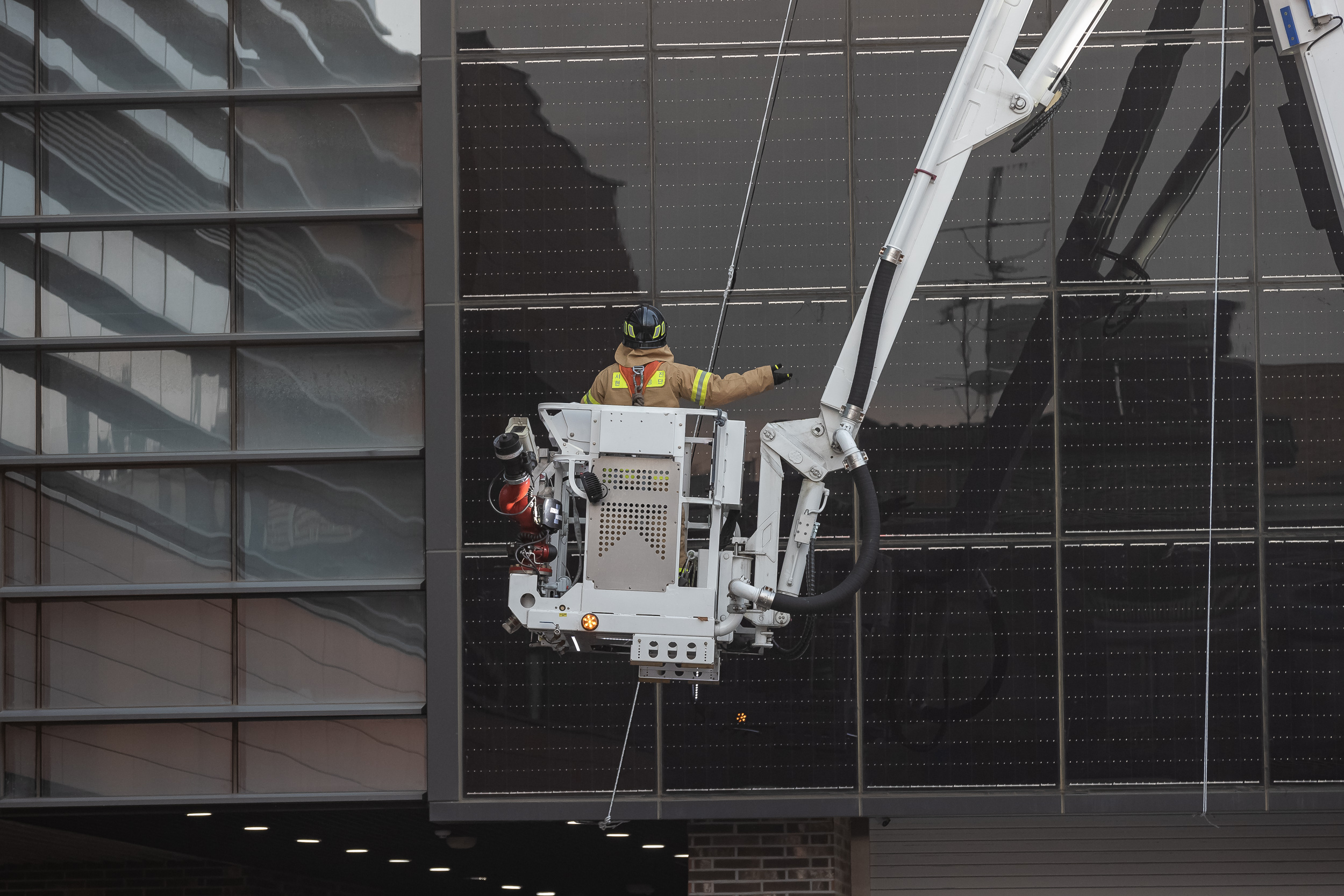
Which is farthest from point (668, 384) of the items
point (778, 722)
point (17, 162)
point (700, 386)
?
point (17, 162)

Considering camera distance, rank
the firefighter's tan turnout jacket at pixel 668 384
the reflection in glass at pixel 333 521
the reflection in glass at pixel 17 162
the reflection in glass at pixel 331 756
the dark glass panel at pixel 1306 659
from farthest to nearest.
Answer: the reflection in glass at pixel 17 162
the reflection in glass at pixel 333 521
the reflection in glass at pixel 331 756
the dark glass panel at pixel 1306 659
the firefighter's tan turnout jacket at pixel 668 384

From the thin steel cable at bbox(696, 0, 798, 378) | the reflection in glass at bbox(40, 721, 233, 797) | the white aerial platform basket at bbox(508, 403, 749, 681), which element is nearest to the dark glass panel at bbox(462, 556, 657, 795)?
the reflection in glass at bbox(40, 721, 233, 797)

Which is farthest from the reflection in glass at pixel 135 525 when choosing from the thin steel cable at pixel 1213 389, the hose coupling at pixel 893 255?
the thin steel cable at pixel 1213 389

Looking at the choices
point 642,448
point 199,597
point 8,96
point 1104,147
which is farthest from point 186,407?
point 1104,147

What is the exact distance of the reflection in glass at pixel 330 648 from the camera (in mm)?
11945

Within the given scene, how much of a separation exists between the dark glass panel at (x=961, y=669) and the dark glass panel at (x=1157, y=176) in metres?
2.63

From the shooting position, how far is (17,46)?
1235 centimetres

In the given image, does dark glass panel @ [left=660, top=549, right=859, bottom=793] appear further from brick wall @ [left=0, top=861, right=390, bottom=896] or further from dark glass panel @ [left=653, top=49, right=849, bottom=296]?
brick wall @ [left=0, top=861, right=390, bottom=896]

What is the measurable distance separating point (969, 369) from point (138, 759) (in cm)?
801

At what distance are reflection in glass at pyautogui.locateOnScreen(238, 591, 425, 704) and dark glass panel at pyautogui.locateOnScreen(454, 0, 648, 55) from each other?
4928mm

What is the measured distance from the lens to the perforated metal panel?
7988 millimetres

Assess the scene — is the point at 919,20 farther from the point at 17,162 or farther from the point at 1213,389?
the point at 17,162

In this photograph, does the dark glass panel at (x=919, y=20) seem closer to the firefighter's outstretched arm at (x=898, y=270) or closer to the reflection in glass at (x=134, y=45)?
the firefighter's outstretched arm at (x=898, y=270)

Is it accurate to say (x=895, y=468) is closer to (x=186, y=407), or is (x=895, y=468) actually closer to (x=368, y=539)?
(x=368, y=539)
